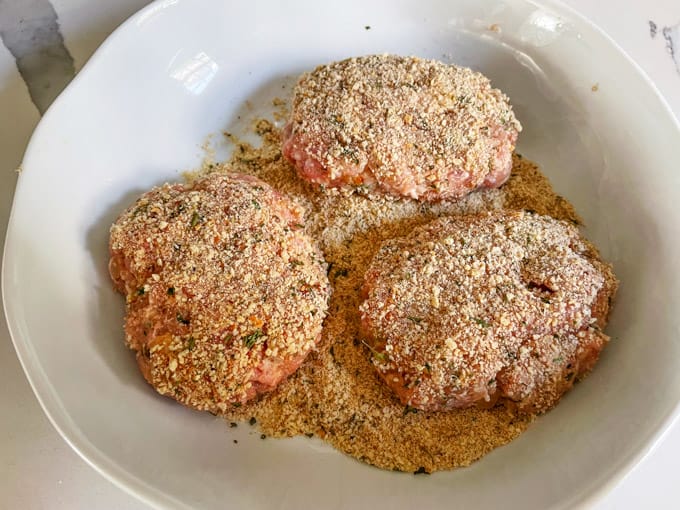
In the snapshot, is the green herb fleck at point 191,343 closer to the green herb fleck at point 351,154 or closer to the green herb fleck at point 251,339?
the green herb fleck at point 251,339

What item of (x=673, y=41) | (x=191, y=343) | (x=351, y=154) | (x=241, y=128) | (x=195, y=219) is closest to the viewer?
(x=191, y=343)

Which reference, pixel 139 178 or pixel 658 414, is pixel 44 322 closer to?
pixel 139 178

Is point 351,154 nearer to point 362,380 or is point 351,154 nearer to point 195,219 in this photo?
point 195,219

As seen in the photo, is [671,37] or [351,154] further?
[671,37]

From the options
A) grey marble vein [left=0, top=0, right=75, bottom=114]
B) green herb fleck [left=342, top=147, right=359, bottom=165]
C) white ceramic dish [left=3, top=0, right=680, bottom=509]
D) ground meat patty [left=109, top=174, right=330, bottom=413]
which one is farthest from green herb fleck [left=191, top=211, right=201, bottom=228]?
grey marble vein [left=0, top=0, right=75, bottom=114]

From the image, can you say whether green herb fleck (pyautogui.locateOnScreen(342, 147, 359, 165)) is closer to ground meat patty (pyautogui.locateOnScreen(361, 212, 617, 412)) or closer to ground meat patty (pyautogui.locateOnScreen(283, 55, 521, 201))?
ground meat patty (pyautogui.locateOnScreen(283, 55, 521, 201))

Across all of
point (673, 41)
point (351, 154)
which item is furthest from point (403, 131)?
point (673, 41)

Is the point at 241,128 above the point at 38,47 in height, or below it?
above
